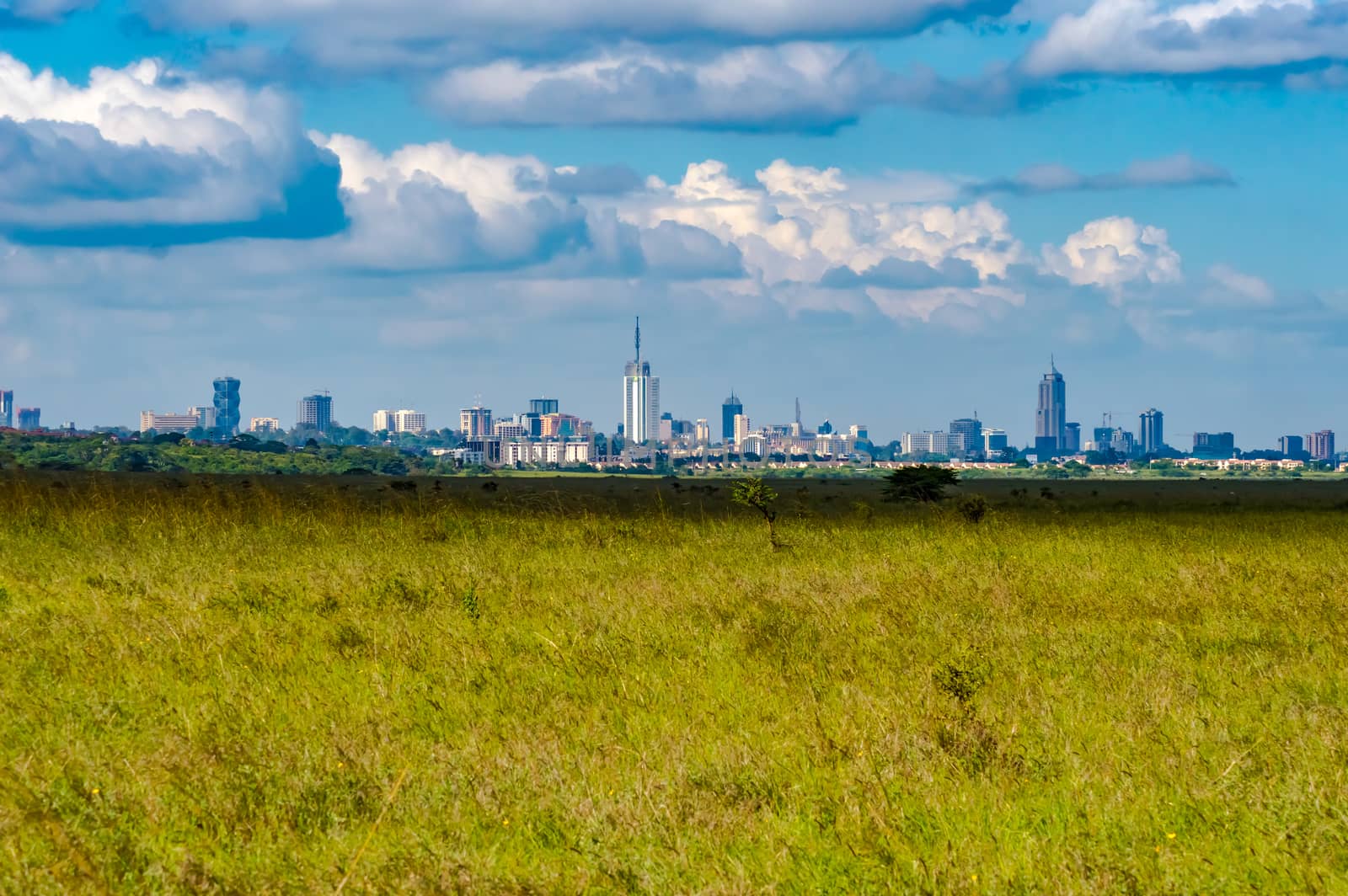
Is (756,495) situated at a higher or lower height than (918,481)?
higher

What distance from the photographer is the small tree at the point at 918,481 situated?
58250 mm

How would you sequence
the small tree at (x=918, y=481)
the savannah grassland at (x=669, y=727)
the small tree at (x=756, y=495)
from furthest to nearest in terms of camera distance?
the small tree at (x=918, y=481), the small tree at (x=756, y=495), the savannah grassland at (x=669, y=727)

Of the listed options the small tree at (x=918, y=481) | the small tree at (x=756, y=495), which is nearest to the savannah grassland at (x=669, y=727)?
the small tree at (x=756, y=495)

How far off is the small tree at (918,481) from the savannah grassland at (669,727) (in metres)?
38.7

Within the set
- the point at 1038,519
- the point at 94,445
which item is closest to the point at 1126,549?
the point at 1038,519

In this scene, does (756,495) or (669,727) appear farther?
(756,495)

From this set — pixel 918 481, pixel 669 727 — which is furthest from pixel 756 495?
pixel 918 481

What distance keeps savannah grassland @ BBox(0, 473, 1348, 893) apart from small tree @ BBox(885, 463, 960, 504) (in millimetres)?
38672

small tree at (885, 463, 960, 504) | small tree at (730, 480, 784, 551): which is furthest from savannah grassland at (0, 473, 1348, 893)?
small tree at (885, 463, 960, 504)

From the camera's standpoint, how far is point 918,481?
60.6 metres

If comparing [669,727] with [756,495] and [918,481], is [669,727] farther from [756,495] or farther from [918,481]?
[918,481]

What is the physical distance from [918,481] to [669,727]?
5234cm

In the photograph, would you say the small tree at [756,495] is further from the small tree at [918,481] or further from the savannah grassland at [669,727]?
the small tree at [918,481]

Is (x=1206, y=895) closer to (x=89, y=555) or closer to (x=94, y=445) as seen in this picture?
(x=89, y=555)
